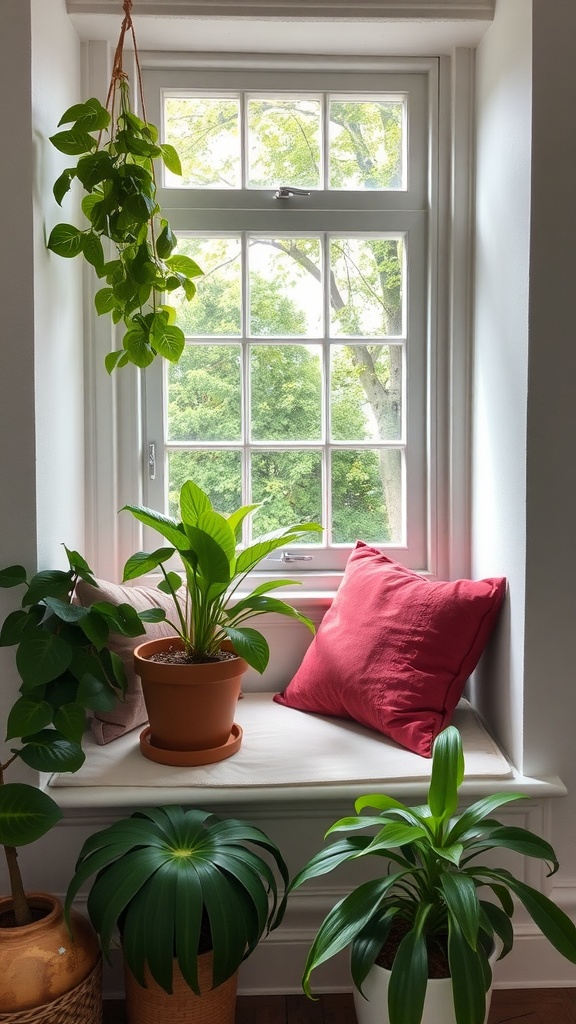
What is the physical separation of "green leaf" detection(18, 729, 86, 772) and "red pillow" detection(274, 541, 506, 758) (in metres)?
0.73

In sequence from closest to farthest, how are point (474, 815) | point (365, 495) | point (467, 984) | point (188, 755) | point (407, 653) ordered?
point (467, 984)
point (474, 815)
point (188, 755)
point (407, 653)
point (365, 495)

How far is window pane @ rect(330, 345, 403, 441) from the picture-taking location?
8.27ft

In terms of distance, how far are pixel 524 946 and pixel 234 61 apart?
2.43m

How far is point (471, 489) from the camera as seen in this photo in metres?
2.44

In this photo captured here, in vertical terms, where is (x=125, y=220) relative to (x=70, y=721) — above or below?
above

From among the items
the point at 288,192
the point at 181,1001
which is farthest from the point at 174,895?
the point at 288,192

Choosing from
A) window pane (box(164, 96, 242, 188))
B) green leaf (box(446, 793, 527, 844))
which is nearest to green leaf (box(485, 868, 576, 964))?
green leaf (box(446, 793, 527, 844))

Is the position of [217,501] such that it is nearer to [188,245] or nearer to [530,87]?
[188,245]

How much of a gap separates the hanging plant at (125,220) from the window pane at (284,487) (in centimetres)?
51

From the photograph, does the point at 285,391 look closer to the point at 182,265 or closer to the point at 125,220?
the point at 182,265

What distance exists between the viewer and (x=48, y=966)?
64.1 inches

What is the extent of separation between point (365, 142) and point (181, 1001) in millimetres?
2253

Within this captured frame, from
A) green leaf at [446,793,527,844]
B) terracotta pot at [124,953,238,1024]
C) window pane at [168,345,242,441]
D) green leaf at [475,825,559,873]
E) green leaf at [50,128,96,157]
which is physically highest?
green leaf at [50,128,96,157]

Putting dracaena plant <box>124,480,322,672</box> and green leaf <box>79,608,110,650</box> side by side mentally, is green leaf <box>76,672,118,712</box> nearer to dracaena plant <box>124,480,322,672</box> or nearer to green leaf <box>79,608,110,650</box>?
green leaf <box>79,608,110,650</box>
